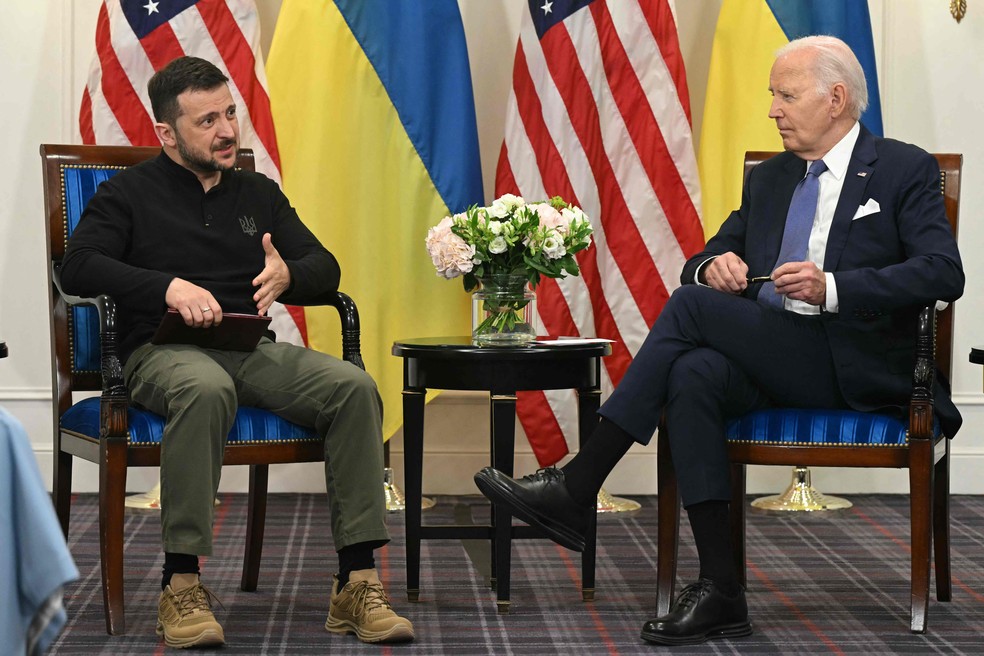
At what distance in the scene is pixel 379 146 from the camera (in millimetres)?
4016

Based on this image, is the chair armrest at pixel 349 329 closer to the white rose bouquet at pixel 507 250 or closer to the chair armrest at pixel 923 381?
the white rose bouquet at pixel 507 250

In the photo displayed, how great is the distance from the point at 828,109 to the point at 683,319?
2.13 ft

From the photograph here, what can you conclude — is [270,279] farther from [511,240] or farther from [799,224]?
[799,224]

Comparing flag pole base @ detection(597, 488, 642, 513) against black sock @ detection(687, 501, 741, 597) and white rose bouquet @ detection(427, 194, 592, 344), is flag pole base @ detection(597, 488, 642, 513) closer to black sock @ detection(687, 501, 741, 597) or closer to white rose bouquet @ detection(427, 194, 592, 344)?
white rose bouquet @ detection(427, 194, 592, 344)

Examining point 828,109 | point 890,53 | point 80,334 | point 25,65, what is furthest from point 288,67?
point 890,53

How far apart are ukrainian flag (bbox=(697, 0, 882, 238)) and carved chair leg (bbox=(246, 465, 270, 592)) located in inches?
74.4

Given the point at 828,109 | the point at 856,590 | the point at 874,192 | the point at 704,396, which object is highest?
the point at 828,109

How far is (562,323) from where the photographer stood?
404cm

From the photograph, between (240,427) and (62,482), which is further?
(62,482)

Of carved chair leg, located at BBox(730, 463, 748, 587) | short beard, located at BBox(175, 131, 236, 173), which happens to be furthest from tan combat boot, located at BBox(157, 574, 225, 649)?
carved chair leg, located at BBox(730, 463, 748, 587)

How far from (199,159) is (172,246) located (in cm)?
22

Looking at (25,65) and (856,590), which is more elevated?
(25,65)

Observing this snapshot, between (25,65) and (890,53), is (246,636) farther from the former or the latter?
(890,53)

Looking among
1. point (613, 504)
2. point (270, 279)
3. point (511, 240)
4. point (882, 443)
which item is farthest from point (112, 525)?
point (613, 504)
